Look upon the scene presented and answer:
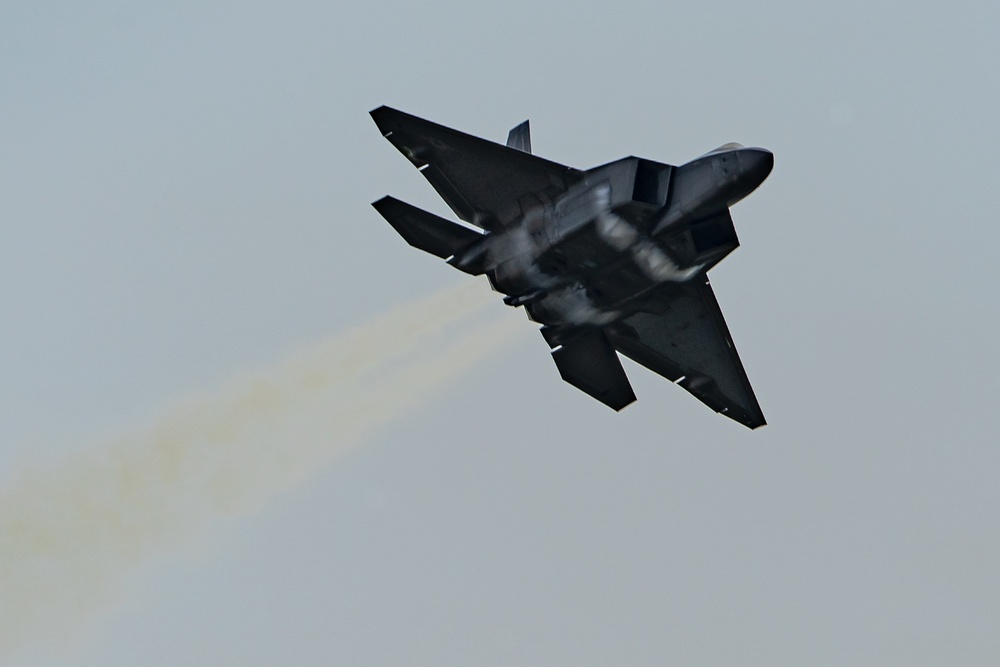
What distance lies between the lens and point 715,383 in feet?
147

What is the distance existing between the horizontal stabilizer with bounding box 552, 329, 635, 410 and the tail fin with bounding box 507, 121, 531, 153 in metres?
5.61

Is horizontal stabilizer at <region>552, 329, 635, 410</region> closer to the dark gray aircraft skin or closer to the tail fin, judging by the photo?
the dark gray aircraft skin

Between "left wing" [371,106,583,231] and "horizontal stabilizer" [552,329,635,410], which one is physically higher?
"left wing" [371,106,583,231]

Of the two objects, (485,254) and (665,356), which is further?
(665,356)

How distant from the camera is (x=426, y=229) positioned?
41.1m

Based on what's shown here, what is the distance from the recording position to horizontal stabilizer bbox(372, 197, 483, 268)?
40.8 m

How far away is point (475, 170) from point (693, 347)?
8408 mm

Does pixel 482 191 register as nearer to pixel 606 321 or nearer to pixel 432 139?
pixel 432 139

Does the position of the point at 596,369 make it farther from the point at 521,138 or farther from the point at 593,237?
the point at 521,138

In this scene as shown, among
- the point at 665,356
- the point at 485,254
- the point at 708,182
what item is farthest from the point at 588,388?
the point at 708,182

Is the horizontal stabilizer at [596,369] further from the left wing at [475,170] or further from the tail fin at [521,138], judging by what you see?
the tail fin at [521,138]

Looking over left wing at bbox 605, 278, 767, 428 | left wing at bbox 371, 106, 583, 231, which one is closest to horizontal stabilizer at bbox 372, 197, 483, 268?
left wing at bbox 371, 106, 583, 231

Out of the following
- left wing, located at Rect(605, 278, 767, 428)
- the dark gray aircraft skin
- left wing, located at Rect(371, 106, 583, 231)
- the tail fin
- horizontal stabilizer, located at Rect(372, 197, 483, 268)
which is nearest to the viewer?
the dark gray aircraft skin

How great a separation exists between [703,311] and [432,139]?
355 inches
